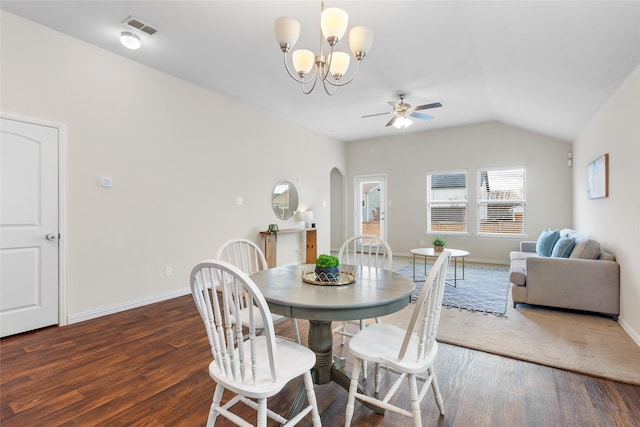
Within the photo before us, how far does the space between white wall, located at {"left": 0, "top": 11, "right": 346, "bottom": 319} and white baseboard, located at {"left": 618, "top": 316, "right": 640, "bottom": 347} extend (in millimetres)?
4604

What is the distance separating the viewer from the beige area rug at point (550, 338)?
89.5 inches

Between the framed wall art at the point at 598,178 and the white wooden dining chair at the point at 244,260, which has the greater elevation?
the framed wall art at the point at 598,178

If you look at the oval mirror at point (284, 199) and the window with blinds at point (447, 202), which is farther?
the window with blinds at point (447, 202)

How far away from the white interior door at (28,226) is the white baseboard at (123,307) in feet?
0.60

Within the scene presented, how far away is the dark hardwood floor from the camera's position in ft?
5.59

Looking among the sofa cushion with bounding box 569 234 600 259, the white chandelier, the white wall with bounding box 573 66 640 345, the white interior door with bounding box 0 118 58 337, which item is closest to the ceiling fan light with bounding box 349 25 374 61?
the white chandelier

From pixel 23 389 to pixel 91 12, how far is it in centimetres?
A: 294

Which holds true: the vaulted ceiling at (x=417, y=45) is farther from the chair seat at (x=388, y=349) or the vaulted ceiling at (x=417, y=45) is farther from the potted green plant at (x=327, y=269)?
the chair seat at (x=388, y=349)

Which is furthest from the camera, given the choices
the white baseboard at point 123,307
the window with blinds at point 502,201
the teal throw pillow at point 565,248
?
the window with blinds at point 502,201

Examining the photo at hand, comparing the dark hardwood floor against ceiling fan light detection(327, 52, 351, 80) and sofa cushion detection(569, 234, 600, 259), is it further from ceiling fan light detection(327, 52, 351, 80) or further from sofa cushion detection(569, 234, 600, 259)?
ceiling fan light detection(327, 52, 351, 80)

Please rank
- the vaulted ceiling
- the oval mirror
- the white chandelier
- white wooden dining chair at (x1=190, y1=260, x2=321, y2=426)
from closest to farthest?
white wooden dining chair at (x1=190, y1=260, x2=321, y2=426)
the white chandelier
the vaulted ceiling
the oval mirror

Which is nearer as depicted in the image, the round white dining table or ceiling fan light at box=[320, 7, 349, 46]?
the round white dining table

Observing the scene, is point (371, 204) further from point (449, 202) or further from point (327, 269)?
point (327, 269)

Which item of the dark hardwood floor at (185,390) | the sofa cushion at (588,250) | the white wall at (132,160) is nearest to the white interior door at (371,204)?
the white wall at (132,160)
